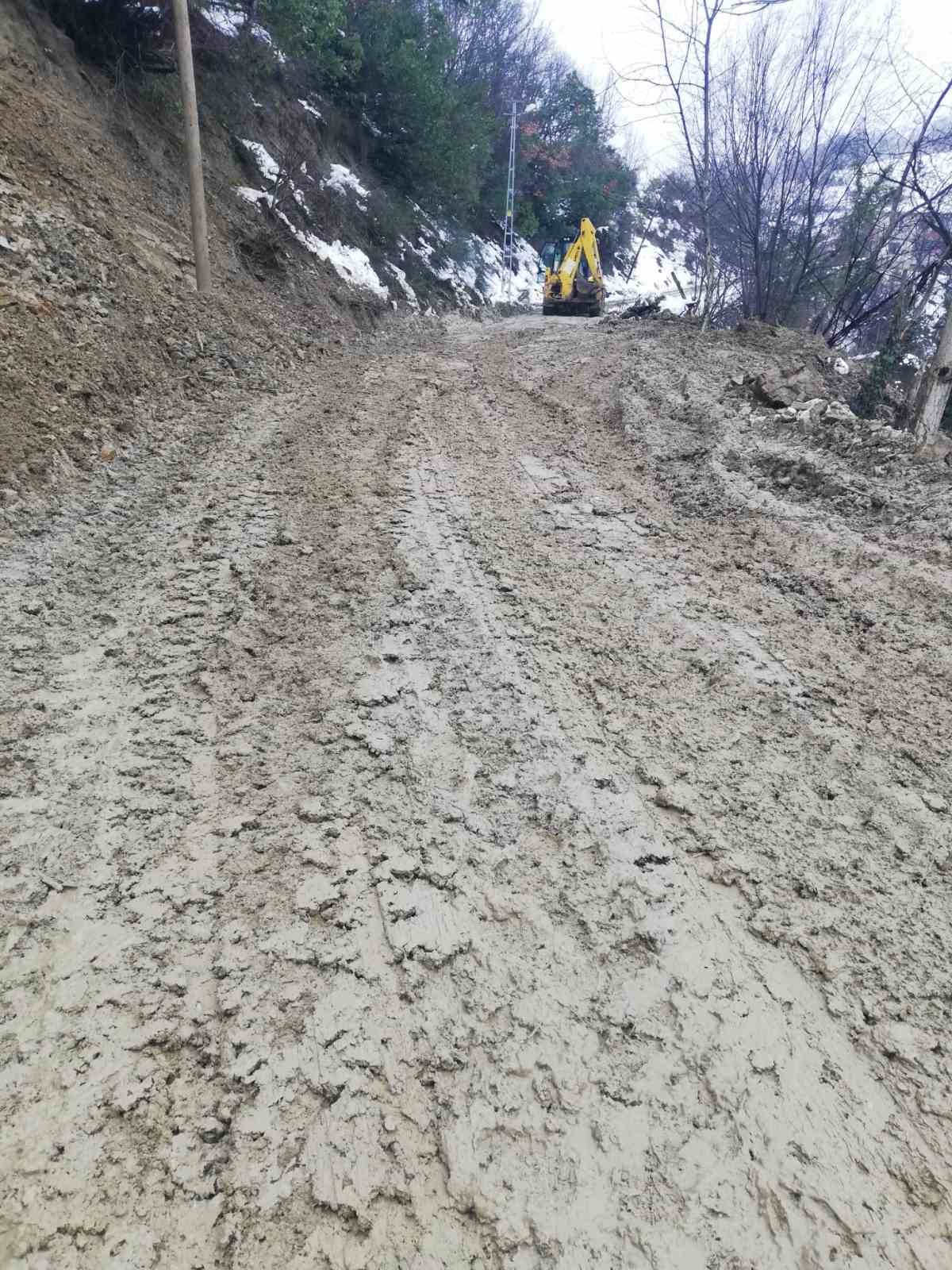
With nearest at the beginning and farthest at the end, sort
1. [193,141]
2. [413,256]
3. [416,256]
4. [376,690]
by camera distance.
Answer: [376,690]
[193,141]
[413,256]
[416,256]

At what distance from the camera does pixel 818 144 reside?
13273 mm

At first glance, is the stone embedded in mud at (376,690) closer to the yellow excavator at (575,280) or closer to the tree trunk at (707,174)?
the tree trunk at (707,174)

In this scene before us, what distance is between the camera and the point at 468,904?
6.16ft

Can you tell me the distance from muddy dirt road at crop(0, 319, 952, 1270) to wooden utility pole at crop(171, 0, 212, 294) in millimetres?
5492

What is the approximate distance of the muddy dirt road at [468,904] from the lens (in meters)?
1.30

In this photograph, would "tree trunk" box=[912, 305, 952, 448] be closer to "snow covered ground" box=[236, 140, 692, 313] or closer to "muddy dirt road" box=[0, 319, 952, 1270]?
"muddy dirt road" box=[0, 319, 952, 1270]

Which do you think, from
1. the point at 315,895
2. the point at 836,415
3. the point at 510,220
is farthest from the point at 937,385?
the point at 510,220

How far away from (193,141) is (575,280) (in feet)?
46.7

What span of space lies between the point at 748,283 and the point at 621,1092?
19757mm

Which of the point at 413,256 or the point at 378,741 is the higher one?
the point at 413,256

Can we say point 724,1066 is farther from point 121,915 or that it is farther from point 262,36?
point 262,36

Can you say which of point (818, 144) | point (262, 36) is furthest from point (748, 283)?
point (262, 36)

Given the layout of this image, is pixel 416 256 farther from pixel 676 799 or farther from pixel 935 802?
pixel 935 802

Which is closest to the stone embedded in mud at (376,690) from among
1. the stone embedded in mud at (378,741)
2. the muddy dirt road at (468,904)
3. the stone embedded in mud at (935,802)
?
the muddy dirt road at (468,904)
